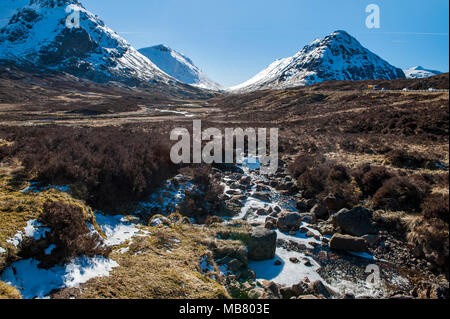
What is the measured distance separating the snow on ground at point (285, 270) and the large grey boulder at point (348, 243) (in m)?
1.38

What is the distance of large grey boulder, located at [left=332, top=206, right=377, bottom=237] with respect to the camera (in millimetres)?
9258

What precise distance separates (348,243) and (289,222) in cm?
244

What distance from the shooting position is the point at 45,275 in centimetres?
416

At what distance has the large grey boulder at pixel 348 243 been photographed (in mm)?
8516

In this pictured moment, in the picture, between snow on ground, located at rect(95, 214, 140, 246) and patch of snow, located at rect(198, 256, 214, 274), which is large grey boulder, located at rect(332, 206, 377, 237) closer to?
patch of snow, located at rect(198, 256, 214, 274)

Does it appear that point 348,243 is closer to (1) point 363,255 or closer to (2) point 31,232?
(1) point 363,255

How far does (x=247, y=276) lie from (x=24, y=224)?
5783 mm

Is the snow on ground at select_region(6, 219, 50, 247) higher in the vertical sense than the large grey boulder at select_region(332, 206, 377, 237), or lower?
higher

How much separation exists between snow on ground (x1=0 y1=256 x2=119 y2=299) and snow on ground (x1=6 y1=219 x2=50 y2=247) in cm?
53

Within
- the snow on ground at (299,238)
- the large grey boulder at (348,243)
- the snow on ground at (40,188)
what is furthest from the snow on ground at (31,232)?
the large grey boulder at (348,243)

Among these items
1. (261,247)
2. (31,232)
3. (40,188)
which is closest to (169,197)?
(40,188)

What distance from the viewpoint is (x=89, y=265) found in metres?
4.80

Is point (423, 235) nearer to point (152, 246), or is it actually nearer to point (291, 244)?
point (291, 244)

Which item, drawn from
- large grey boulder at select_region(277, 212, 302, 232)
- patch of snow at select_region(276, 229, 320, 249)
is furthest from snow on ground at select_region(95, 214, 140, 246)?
large grey boulder at select_region(277, 212, 302, 232)
